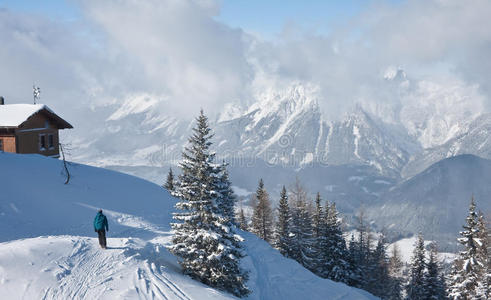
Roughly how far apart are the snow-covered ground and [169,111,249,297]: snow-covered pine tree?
2.88ft

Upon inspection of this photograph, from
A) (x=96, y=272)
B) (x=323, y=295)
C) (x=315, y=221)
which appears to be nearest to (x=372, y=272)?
(x=315, y=221)

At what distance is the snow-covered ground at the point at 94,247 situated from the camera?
11.6m

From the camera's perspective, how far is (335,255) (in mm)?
36812

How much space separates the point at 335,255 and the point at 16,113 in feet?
121

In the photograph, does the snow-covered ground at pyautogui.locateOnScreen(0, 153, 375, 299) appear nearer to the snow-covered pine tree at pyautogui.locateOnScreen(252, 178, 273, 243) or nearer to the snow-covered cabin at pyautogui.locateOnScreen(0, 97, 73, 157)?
the snow-covered cabin at pyautogui.locateOnScreen(0, 97, 73, 157)

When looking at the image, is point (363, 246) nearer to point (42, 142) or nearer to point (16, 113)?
point (42, 142)

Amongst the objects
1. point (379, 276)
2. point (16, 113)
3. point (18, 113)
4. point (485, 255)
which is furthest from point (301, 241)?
point (16, 113)

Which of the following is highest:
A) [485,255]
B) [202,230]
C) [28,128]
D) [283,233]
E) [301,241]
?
[28,128]

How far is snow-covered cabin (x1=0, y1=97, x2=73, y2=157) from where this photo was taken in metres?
29.4

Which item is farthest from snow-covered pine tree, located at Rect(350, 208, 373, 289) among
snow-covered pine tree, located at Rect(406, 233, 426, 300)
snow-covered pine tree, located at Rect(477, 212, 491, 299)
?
snow-covered pine tree, located at Rect(477, 212, 491, 299)

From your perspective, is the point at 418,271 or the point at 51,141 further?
the point at 418,271

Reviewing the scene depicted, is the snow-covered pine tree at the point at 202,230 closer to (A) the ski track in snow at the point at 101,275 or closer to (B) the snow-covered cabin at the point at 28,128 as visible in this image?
(A) the ski track in snow at the point at 101,275

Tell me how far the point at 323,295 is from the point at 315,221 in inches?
808

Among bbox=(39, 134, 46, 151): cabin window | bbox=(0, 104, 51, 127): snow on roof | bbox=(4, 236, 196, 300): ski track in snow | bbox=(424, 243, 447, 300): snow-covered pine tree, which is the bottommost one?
bbox=(424, 243, 447, 300): snow-covered pine tree
